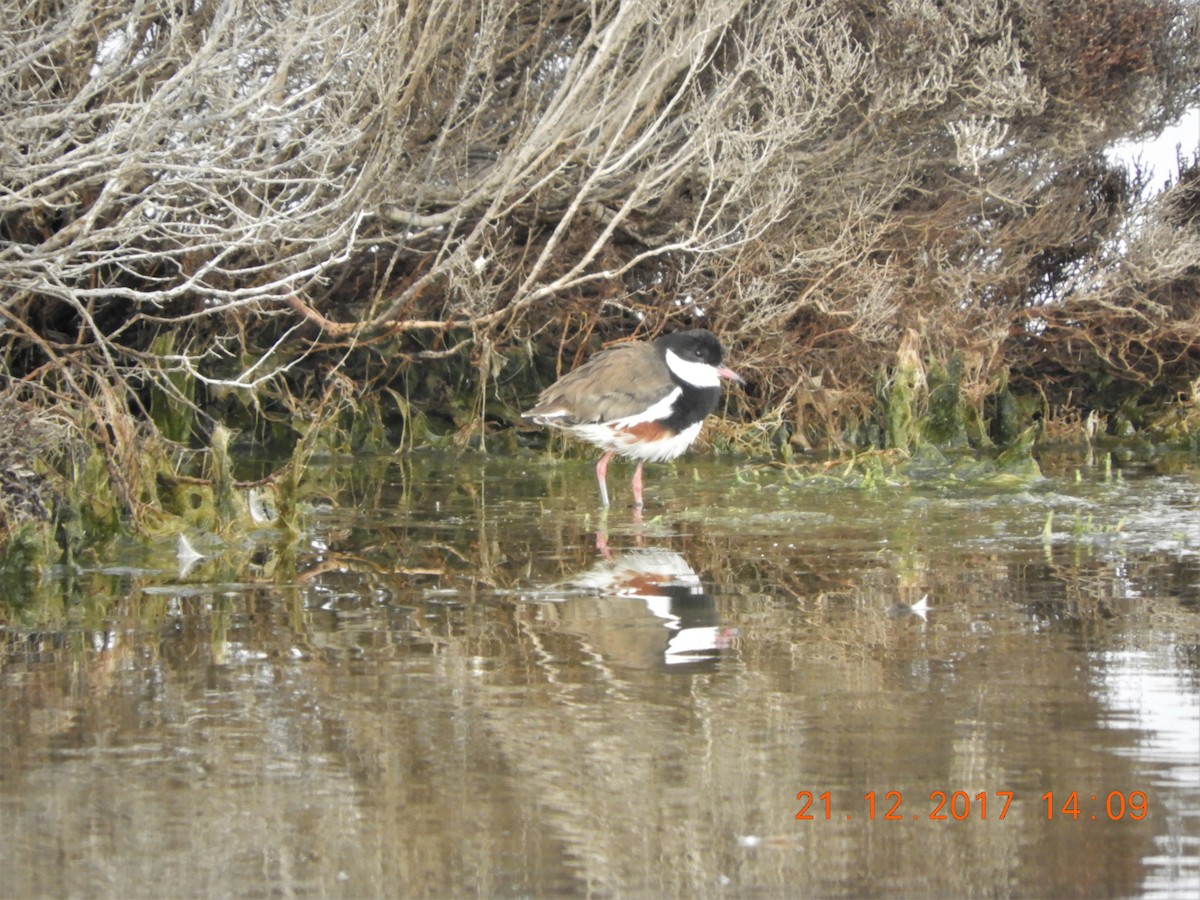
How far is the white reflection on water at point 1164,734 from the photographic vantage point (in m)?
3.79

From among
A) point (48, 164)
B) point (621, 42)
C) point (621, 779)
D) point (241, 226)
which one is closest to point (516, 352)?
point (621, 42)

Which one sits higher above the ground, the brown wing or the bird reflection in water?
the brown wing

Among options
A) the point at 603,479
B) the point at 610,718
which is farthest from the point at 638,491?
the point at 610,718

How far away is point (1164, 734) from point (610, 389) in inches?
239

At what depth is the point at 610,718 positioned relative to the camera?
16.4 feet

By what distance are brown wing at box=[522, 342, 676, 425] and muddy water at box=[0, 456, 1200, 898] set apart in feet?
6.16

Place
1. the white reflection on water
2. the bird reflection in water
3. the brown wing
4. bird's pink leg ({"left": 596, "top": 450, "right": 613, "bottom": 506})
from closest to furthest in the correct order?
the white reflection on water
the bird reflection in water
bird's pink leg ({"left": 596, "top": 450, "right": 613, "bottom": 506})
the brown wing

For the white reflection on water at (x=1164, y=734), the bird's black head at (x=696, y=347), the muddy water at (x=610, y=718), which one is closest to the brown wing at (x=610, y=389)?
the bird's black head at (x=696, y=347)

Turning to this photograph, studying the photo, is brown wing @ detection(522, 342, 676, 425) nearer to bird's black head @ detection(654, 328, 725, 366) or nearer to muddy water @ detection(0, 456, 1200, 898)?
bird's black head @ detection(654, 328, 725, 366)

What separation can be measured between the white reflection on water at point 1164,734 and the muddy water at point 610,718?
0.5 inches

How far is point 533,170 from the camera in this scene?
37.0 feet

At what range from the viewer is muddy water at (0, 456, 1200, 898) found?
3.87 meters

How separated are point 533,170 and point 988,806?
Result: 25.3ft

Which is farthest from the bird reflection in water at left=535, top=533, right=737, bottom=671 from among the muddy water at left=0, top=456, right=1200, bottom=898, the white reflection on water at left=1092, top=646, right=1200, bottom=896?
the white reflection on water at left=1092, top=646, right=1200, bottom=896
